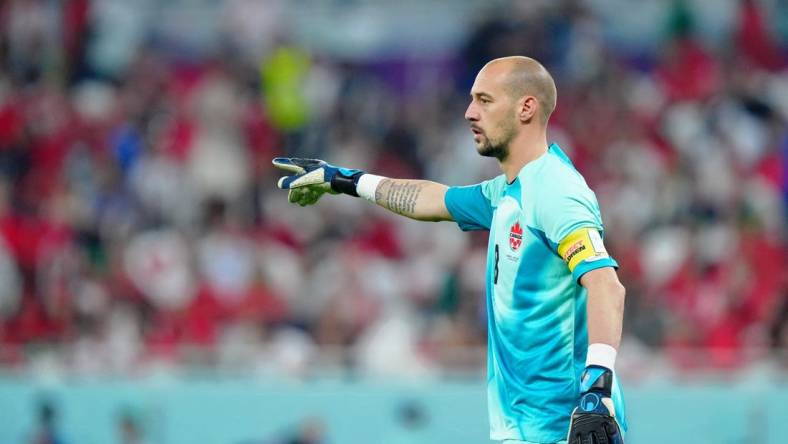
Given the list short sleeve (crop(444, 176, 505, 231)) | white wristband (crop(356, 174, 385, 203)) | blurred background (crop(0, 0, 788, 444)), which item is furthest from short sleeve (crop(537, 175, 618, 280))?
blurred background (crop(0, 0, 788, 444))

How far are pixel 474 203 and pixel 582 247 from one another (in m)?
0.96

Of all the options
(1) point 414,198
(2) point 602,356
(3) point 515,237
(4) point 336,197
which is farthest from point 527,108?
(4) point 336,197

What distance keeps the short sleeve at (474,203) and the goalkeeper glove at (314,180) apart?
48cm

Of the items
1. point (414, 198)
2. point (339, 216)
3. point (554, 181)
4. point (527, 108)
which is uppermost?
point (339, 216)

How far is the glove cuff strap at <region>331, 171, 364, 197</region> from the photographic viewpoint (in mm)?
6129

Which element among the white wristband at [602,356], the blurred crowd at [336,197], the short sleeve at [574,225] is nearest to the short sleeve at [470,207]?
the short sleeve at [574,225]

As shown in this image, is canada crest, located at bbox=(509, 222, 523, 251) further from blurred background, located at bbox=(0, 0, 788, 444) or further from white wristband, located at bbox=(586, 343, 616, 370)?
blurred background, located at bbox=(0, 0, 788, 444)

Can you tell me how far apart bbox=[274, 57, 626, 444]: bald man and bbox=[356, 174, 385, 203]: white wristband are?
73cm

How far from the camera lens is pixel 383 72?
551 inches

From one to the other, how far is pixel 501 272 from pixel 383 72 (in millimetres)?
8902

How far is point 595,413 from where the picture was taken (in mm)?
4598

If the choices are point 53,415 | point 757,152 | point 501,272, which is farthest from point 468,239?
point 501,272

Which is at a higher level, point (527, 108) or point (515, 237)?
point (527, 108)

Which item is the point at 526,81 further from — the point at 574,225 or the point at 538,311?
the point at 538,311
